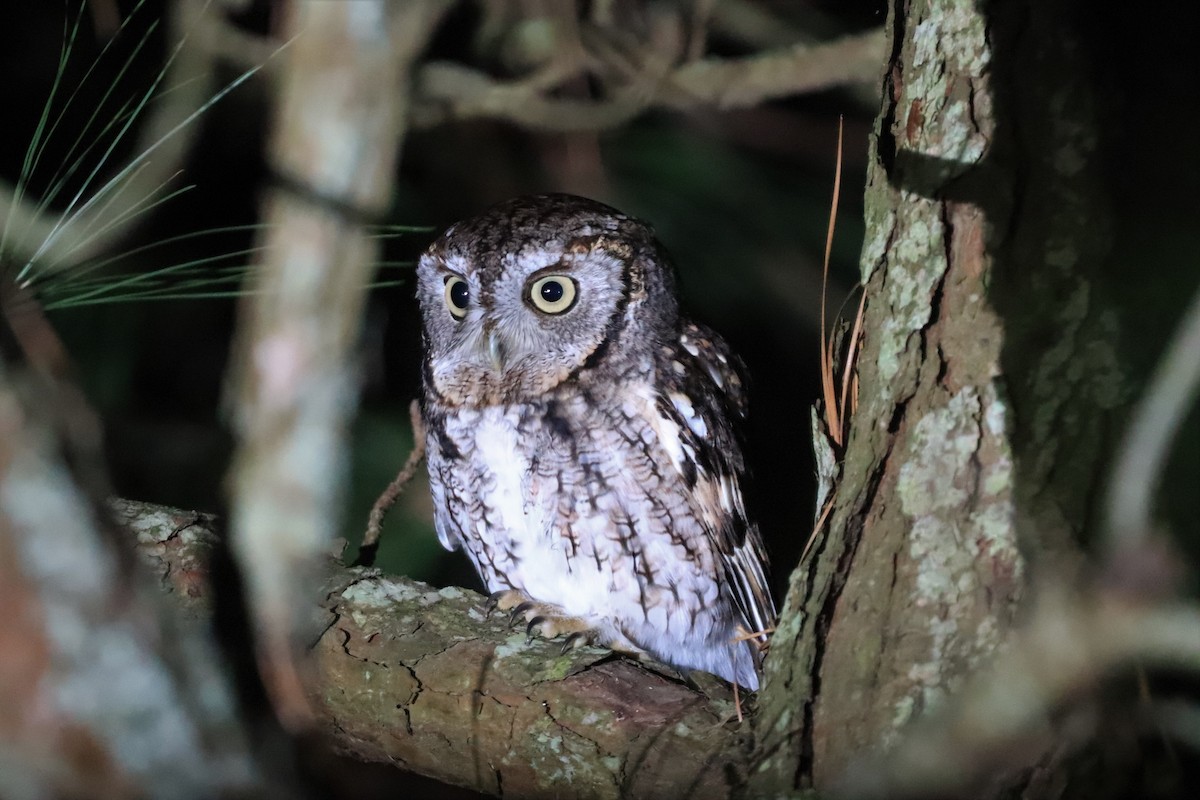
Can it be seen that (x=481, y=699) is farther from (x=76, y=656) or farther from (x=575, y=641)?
(x=76, y=656)

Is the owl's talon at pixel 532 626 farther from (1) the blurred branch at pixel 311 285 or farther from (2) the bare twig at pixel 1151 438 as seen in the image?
(2) the bare twig at pixel 1151 438

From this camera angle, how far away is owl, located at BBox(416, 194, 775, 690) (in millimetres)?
1740

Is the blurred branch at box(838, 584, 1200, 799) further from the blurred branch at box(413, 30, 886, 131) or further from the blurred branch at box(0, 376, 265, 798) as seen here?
the blurred branch at box(413, 30, 886, 131)

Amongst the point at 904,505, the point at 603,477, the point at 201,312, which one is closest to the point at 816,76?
the point at 603,477

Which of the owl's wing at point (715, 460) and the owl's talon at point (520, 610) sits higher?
the owl's wing at point (715, 460)

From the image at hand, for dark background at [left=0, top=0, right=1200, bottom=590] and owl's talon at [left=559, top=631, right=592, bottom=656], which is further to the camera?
dark background at [left=0, top=0, right=1200, bottom=590]

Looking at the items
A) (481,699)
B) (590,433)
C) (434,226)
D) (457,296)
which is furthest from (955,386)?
(434,226)

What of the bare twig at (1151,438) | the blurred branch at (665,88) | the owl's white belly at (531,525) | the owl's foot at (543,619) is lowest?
the owl's foot at (543,619)

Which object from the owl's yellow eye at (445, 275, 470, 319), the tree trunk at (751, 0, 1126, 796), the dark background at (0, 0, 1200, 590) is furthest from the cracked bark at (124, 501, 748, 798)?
the dark background at (0, 0, 1200, 590)

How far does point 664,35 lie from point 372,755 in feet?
6.03

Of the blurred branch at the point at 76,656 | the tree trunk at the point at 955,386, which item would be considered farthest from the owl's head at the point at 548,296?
the blurred branch at the point at 76,656

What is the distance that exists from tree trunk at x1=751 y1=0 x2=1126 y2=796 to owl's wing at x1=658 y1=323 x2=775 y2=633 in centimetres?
69

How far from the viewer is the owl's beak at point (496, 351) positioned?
5.88 ft

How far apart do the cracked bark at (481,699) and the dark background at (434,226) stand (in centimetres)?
95
